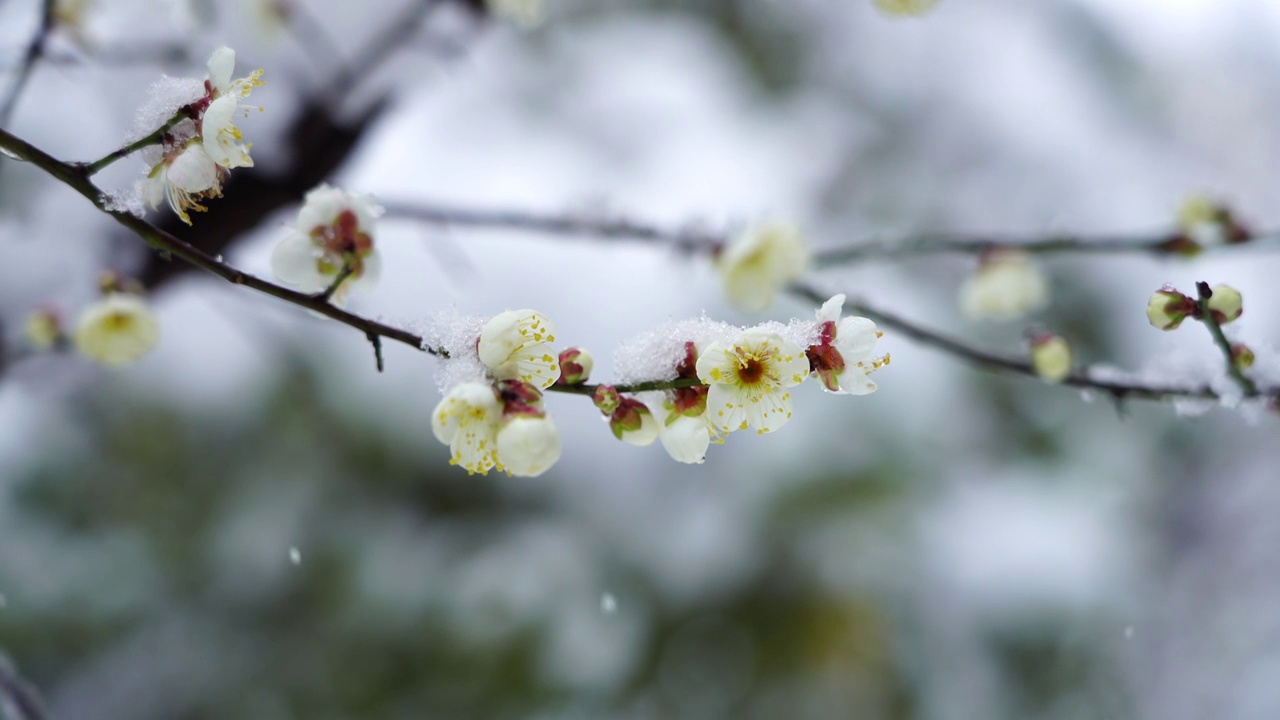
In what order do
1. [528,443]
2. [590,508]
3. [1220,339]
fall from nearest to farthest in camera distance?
1. [528,443]
2. [1220,339]
3. [590,508]

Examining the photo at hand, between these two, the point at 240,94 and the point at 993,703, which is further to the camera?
the point at 993,703

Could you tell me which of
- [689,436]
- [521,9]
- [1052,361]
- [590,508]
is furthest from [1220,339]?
[590,508]

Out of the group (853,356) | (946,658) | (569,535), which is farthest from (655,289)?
(853,356)

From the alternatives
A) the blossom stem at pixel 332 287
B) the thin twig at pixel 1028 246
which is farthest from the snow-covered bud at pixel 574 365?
the thin twig at pixel 1028 246

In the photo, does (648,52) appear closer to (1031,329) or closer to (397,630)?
(397,630)

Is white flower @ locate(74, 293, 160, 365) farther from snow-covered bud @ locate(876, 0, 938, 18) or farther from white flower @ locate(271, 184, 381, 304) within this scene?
snow-covered bud @ locate(876, 0, 938, 18)

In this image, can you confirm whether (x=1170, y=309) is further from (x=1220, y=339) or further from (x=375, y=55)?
(x=375, y=55)

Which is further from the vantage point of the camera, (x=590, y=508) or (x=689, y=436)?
(x=590, y=508)
